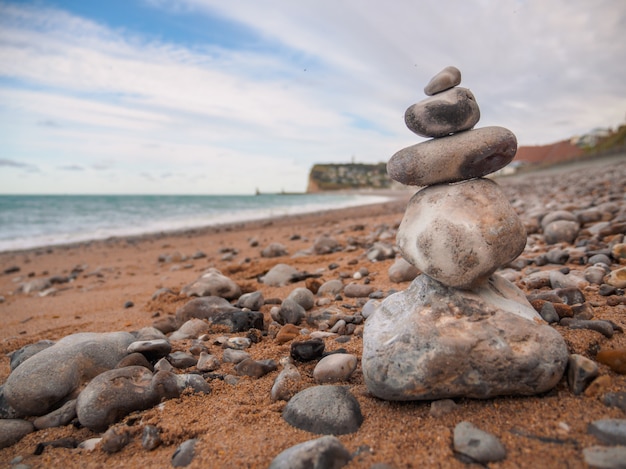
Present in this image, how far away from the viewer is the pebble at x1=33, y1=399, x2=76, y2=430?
8.45 feet

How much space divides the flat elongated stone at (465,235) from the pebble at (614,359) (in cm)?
71

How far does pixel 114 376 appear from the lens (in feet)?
8.68

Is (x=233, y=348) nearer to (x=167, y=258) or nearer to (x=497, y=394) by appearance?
(x=497, y=394)

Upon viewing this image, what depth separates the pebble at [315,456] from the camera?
1775mm

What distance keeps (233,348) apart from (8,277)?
28.4 feet

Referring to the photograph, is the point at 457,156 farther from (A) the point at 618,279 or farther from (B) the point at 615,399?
(A) the point at 618,279

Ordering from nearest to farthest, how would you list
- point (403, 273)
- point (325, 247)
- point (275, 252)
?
point (403, 273) → point (325, 247) → point (275, 252)

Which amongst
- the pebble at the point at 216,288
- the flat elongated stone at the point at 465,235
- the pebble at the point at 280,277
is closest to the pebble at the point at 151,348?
the pebble at the point at 216,288

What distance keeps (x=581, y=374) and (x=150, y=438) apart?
7.62 ft

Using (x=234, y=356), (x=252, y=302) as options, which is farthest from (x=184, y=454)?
(x=252, y=302)

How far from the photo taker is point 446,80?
2762mm

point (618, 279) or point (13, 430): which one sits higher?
point (618, 279)

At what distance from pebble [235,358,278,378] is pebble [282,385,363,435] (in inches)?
22.1

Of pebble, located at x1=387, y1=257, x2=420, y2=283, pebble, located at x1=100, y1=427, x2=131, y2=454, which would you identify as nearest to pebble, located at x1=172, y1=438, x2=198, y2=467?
pebble, located at x1=100, y1=427, x2=131, y2=454
